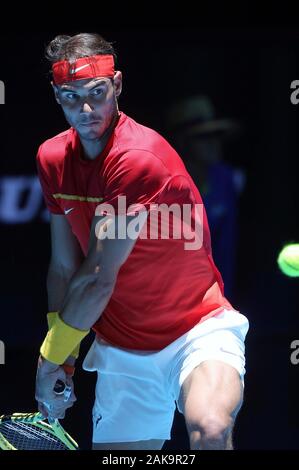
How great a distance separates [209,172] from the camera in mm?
5875

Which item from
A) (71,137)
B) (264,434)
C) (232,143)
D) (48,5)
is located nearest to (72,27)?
(48,5)

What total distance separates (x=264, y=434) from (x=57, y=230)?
1.83m

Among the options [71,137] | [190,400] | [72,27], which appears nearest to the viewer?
[190,400]

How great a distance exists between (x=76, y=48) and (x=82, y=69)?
99mm

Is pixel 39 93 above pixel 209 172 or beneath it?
above

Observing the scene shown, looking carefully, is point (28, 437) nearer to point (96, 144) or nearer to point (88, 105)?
point (96, 144)

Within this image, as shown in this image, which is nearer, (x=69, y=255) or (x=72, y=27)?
(x=69, y=255)

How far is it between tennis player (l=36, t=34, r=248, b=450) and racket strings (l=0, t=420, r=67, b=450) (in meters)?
0.15

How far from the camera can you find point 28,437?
15.0 ft

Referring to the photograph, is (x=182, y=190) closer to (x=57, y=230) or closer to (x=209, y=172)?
(x=57, y=230)

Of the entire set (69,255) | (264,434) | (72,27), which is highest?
(72,27)

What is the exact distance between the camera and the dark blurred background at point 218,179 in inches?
227

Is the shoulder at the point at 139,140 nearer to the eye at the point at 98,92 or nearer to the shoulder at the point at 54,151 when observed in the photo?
the eye at the point at 98,92

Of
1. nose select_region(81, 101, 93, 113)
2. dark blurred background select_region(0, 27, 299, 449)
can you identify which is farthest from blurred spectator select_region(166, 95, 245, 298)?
nose select_region(81, 101, 93, 113)
